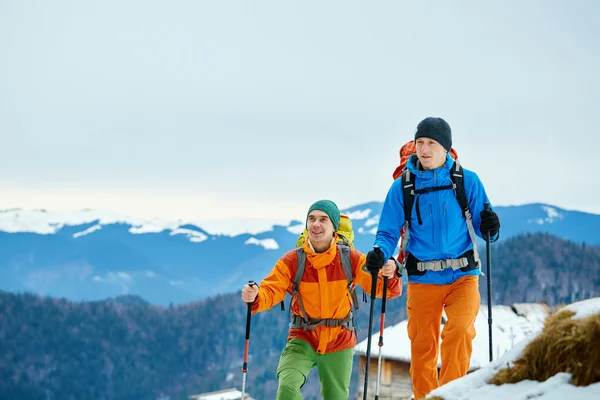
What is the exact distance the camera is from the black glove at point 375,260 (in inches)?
217

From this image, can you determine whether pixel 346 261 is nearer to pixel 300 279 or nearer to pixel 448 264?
pixel 300 279

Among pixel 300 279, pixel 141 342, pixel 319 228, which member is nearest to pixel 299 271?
pixel 300 279

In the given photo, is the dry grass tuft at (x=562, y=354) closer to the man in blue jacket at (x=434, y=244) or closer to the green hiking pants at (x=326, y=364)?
the man in blue jacket at (x=434, y=244)

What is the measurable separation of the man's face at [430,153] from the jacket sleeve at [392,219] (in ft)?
0.92

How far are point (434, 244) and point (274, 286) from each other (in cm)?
142

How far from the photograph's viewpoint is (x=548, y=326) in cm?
330

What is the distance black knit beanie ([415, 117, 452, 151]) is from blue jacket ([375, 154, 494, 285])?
0.17 meters

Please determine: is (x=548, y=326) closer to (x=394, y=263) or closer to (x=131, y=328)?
(x=394, y=263)

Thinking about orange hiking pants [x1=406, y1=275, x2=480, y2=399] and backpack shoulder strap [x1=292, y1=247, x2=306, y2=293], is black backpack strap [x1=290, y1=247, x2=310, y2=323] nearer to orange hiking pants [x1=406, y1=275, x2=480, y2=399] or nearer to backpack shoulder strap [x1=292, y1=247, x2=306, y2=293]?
backpack shoulder strap [x1=292, y1=247, x2=306, y2=293]

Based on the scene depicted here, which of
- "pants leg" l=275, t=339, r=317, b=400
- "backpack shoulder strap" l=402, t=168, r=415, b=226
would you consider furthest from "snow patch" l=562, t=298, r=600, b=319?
"pants leg" l=275, t=339, r=317, b=400

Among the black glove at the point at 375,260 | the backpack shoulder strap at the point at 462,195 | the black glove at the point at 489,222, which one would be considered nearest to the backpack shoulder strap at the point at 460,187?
the backpack shoulder strap at the point at 462,195

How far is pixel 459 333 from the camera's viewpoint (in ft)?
18.1

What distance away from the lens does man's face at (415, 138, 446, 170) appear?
584cm

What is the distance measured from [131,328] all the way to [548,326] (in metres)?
180
